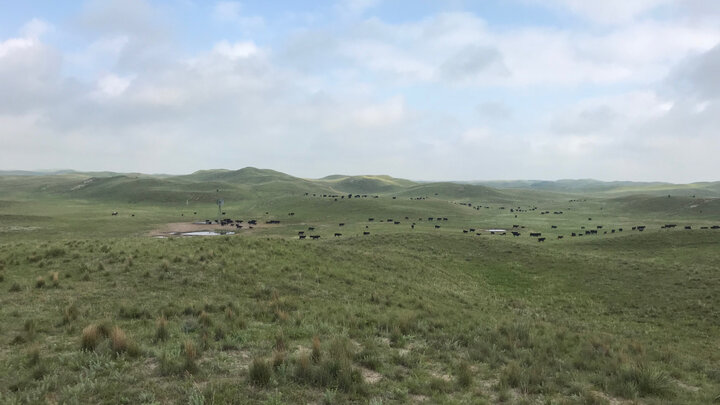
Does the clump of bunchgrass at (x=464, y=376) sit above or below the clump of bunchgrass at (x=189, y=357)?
below

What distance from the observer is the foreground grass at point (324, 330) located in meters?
8.91

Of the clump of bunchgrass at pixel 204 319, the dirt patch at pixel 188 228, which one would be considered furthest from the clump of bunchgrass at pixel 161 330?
the dirt patch at pixel 188 228

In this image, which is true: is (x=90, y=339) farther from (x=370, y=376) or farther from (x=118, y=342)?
(x=370, y=376)

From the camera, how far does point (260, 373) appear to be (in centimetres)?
886

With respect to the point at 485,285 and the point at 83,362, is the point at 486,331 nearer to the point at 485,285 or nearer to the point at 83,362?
the point at 83,362

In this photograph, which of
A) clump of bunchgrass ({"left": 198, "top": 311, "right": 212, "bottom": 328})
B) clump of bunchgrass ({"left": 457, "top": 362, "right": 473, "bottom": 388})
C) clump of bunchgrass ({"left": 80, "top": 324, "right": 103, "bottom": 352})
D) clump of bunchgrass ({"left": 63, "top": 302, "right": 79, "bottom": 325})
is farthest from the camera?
clump of bunchgrass ({"left": 198, "top": 311, "right": 212, "bottom": 328})

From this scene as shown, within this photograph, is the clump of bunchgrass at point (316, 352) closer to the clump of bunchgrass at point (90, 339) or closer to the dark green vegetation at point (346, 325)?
the dark green vegetation at point (346, 325)

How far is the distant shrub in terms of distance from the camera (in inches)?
344

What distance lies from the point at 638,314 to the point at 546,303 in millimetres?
5163

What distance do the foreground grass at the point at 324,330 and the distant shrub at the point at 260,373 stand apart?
0.09 ft

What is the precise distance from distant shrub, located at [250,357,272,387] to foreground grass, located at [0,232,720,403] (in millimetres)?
27

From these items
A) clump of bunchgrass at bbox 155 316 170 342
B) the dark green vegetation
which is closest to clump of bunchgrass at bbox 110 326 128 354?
the dark green vegetation

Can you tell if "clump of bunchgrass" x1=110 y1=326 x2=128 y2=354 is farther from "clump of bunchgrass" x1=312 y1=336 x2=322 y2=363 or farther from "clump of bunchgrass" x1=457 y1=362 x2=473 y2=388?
"clump of bunchgrass" x1=457 y1=362 x2=473 y2=388

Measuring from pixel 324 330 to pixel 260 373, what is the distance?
15.2ft
